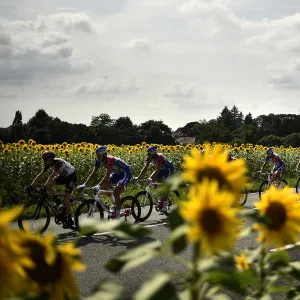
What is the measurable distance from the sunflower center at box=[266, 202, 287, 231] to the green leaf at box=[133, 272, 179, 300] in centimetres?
42

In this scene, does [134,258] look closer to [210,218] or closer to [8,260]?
[210,218]

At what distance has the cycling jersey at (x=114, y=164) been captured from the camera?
1082 cm

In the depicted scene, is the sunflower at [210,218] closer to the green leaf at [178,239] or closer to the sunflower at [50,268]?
the green leaf at [178,239]

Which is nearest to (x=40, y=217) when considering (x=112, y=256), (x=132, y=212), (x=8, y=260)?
(x=112, y=256)

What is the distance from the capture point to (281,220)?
1.41 meters

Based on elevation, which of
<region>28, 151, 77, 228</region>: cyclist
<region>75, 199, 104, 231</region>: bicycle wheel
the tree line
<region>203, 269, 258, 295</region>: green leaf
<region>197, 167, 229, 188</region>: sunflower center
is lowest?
<region>75, 199, 104, 231</region>: bicycle wheel

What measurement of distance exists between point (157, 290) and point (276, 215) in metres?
0.50

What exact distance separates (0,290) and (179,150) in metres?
21.9

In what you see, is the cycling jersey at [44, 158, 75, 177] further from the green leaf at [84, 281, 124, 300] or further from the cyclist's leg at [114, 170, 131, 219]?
the green leaf at [84, 281, 124, 300]

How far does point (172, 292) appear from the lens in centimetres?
113

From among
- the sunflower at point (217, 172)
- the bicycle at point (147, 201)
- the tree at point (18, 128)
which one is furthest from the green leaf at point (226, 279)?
the tree at point (18, 128)

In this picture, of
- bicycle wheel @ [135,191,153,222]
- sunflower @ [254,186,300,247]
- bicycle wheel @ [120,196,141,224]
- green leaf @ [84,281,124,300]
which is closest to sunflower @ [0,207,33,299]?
green leaf @ [84,281,124,300]

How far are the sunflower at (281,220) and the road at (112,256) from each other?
485 cm

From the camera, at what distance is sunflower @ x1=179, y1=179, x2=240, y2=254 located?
1.09 meters
